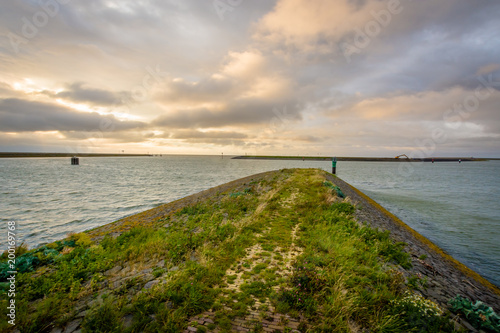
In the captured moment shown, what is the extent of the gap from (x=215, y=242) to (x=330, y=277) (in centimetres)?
487

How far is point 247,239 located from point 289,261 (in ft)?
7.48

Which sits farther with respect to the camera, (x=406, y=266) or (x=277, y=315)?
(x=406, y=266)

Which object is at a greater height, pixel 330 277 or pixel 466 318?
pixel 330 277

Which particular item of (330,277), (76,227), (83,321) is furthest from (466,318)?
(76,227)

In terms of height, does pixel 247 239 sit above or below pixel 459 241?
above

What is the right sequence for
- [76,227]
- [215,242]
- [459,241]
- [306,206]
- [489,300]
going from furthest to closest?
1. [76,227]
2. [459,241]
3. [306,206]
4. [215,242]
5. [489,300]

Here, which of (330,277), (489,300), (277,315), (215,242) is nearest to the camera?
(277,315)

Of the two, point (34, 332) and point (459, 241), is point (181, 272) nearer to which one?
point (34, 332)

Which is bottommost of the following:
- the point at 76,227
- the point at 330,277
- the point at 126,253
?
the point at 76,227

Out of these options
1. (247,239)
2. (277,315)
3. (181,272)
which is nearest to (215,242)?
(247,239)

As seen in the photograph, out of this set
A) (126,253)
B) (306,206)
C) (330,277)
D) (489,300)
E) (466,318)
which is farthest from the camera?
(306,206)

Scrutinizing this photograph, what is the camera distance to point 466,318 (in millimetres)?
5305

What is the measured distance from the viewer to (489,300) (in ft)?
24.4

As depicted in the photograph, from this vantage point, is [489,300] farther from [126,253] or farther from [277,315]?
[126,253]
